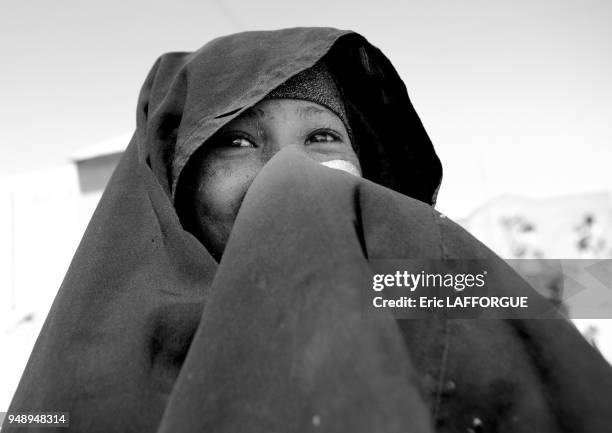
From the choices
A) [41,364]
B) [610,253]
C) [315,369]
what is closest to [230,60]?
[41,364]

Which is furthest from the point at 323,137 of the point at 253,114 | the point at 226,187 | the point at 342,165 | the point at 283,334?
the point at 283,334

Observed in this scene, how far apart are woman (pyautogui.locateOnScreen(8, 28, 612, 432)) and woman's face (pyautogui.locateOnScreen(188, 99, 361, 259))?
12mm

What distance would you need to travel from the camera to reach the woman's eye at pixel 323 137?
62.7 inches

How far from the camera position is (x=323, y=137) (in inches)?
63.9

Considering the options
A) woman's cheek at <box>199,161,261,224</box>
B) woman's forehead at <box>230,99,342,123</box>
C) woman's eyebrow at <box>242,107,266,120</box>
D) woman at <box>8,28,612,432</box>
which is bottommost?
woman at <box>8,28,612,432</box>

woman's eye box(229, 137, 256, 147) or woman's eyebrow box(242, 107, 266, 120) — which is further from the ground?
woman's eyebrow box(242, 107, 266, 120)

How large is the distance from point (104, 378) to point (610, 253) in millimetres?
7310

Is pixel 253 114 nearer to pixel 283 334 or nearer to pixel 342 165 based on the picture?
pixel 342 165

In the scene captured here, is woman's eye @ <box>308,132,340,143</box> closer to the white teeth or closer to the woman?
the white teeth

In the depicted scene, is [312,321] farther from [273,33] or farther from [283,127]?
[273,33]

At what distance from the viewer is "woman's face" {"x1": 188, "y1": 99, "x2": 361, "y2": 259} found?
1382 mm

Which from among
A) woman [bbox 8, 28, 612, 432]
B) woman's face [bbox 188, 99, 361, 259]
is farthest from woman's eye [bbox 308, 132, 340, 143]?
woman [bbox 8, 28, 612, 432]

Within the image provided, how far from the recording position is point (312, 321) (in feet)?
2.31

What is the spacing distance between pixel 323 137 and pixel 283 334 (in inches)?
39.1
